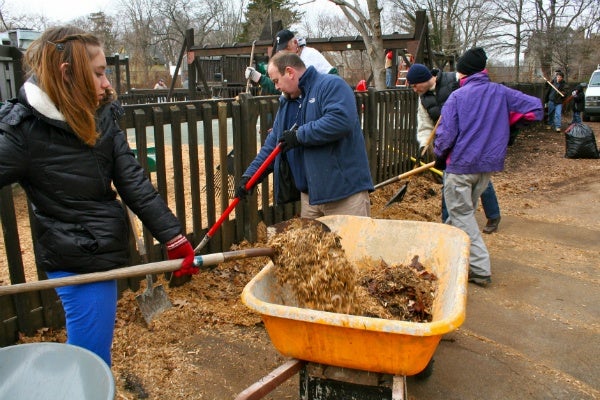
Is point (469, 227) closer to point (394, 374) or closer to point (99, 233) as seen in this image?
point (394, 374)

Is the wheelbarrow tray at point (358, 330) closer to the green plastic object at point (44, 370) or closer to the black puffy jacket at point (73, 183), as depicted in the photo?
the black puffy jacket at point (73, 183)

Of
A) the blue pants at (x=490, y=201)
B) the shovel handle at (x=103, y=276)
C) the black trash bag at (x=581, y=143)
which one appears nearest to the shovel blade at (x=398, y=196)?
the blue pants at (x=490, y=201)

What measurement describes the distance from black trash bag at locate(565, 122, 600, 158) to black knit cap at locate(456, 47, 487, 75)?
25.0 ft

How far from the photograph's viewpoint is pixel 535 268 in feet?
16.2

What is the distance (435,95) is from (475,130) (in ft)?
5.44

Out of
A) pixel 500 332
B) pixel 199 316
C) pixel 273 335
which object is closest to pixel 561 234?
pixel 500 332

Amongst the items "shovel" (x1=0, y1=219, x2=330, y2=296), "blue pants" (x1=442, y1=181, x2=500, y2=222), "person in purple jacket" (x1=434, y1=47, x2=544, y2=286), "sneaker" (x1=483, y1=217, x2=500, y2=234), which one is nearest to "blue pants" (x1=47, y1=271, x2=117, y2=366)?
"shovel" (x1=0, y1=219, x2=330, y2=296)

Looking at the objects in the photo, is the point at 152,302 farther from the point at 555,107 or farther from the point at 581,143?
the point at 555,107

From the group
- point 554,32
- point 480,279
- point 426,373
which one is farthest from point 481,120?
point 554,32

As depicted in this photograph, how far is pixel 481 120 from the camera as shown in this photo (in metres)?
4.22

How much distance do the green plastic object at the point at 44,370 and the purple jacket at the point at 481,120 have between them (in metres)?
3.47

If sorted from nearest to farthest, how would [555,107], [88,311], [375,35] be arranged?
1. [88,311]
2. [375,35]
3. [555,107]

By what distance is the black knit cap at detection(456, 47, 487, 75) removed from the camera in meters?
4.29

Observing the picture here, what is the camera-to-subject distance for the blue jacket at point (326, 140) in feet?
11.3
